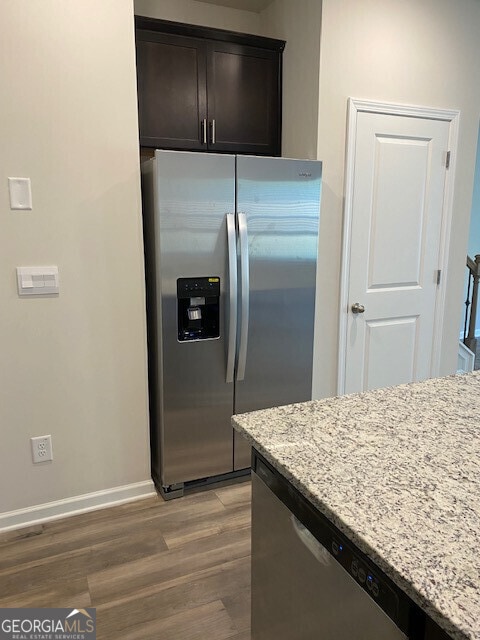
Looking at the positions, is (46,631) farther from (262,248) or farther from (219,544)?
(262,248)

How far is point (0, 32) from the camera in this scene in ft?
6.39

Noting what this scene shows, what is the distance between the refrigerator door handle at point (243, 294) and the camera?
2.39 m

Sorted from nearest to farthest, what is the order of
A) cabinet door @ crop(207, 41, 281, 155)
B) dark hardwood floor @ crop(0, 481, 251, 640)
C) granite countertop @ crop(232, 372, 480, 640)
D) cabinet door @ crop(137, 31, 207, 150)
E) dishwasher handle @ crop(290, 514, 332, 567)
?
granite countertop @ crop(232, 372, 480, 640) < dishwasher handle @ crop(290, 514, 332, 567) < dark hardwood floor @ crop(0, 481, 251, 640) < cabinet door @ crop(137, 31, 207, 150) < cabinet door @ crop(207, 41, 281, 155)

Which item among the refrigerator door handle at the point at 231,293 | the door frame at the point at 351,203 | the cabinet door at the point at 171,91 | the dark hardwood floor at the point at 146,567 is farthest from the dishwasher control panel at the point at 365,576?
the cabinet door at the point at 171,91

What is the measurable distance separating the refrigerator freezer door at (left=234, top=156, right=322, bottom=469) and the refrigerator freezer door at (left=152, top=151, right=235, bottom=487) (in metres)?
0.11

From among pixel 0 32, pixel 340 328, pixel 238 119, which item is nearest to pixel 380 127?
pixel 238 119

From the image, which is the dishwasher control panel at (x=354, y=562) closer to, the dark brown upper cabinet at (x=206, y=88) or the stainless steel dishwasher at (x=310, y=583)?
the stainless steel dishwasher at (x=310, y=583)

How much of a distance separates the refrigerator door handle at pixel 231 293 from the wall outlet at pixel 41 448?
94cm

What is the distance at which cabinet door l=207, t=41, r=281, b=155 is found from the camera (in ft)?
8.90

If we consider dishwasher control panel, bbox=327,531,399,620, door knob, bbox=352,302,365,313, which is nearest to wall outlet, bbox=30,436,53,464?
dishwasher control panel, bbox=327,531,399,620

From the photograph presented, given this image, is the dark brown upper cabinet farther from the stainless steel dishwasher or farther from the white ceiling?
the stainless steel dishwasher

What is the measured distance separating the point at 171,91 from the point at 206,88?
0.21 meters

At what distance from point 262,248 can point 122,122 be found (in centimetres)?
91

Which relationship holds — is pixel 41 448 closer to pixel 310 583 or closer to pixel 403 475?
pixel 310 583
